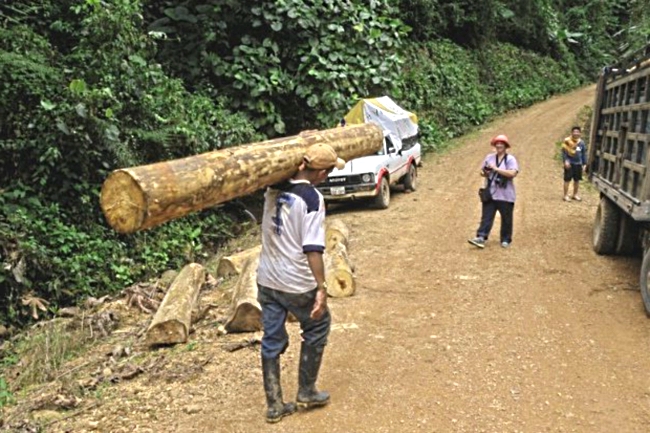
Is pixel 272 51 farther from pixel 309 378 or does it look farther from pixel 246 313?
pixel 309 378

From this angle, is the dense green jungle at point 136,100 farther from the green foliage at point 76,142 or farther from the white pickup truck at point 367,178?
the white pickup truck at point 367,178

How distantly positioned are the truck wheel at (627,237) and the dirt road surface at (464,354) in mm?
185

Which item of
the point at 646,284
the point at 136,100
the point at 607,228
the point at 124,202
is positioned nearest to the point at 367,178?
the point at 136,100

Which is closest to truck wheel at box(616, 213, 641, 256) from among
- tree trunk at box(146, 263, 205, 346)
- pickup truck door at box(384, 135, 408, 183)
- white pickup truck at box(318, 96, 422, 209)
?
white pickup truck at box(318, 96, 422, 209)

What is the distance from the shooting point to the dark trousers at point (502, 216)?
8.96 m

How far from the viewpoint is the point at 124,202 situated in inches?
143

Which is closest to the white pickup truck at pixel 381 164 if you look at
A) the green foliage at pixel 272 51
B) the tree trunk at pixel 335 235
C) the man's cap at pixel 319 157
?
the green foliage at pixel 272 51

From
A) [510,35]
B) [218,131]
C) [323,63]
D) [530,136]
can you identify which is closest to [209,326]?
[218,131]

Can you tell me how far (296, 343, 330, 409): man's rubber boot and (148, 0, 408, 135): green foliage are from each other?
32.2 feet

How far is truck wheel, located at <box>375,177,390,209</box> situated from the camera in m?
12.8

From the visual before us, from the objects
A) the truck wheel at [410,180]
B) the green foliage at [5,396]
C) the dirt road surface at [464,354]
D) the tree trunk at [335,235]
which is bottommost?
the green foliage at [5,396]

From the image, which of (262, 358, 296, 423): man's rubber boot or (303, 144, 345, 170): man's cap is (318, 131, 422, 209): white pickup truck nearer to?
(303, 144, 345, 170): man's cap

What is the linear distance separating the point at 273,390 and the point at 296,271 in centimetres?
95

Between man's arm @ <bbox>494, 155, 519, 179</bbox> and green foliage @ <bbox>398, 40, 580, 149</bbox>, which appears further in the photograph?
green foliage @ <bbox>398, 40, 580, 149</bbox>
